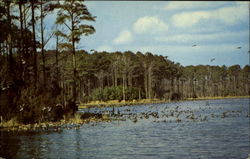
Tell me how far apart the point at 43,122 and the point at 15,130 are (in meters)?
3.57

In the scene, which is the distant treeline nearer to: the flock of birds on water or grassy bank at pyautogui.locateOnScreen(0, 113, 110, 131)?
grassy bank at pyautogui.locateOnScreen(0, 113, 110, 131)

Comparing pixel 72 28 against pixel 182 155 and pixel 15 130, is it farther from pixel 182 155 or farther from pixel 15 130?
pixel 182 155

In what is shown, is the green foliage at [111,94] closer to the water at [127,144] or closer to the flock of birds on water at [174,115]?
the flock of birds on water at [174,115]

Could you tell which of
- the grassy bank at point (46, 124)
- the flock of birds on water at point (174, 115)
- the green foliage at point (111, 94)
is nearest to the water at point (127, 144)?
the grassy bank at point (46, 124)

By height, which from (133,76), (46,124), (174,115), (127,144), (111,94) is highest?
(133,76)

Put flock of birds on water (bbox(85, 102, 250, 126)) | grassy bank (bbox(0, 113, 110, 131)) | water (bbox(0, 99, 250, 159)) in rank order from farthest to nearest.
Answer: flock of birds on water (bbox(85, 102, 250, 126))
grassy bank (bbox(0, 113, 110, 131))
water (bbox(0, 99, 250, 159))

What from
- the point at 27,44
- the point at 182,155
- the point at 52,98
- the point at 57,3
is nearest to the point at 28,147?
the point at 182,155

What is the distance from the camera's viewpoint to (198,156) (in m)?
13.3

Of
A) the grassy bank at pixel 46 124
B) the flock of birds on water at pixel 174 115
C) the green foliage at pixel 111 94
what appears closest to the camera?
the grassy bank at pixel 46 124

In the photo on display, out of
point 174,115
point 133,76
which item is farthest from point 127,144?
point 133,76

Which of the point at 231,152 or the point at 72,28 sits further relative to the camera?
the point at 72,28

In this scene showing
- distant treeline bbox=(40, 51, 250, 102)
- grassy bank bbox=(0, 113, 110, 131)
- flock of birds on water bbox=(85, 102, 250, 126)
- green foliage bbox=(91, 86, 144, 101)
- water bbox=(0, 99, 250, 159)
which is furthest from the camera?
distant treeline bbox=(40, 51, 250, 102)

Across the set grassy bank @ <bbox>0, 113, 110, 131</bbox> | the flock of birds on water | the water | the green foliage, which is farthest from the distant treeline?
the water

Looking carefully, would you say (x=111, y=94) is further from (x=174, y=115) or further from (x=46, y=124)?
(x=46, y=124)
